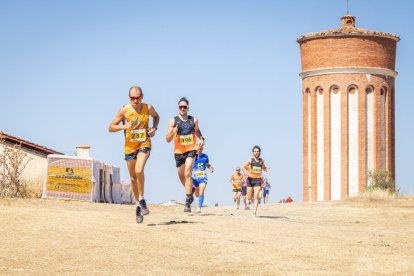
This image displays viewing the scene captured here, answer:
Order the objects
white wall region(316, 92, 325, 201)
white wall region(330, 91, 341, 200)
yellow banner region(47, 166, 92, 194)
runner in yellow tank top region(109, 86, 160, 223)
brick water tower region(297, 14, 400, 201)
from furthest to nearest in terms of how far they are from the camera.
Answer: white wall region(316, 92, 325, 201) < white wall region(330, 91, 341, 200) < brick water tower region(297, 14, 400, 201) < yellow banner region(47, 166, 92, 194) < runner in yellow tank top region(109, 86, 160, 223)

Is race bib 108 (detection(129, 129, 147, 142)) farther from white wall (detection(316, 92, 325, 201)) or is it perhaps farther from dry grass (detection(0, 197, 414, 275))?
white wall (detection(316, 92, 325, 201))

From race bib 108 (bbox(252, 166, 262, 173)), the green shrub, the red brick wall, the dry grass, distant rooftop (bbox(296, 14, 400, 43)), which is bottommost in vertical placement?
the dry grass

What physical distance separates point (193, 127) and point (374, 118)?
44.7 m

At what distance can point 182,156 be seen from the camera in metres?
20.9

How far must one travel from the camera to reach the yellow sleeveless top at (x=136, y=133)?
696 inches

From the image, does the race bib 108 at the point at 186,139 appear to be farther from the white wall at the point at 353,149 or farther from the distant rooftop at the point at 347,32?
the white wall at the point at 353,149

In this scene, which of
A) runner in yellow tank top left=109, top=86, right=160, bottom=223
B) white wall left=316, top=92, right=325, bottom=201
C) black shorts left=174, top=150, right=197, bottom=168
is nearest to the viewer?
runner in yellow tank top left=109, top=86, right=160, bottom=223

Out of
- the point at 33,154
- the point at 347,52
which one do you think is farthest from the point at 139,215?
the point at 347,52

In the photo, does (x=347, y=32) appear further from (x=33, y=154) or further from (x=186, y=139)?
(x=186, y=139)

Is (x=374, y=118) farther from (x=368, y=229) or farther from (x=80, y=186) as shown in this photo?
(x=368, y=229)

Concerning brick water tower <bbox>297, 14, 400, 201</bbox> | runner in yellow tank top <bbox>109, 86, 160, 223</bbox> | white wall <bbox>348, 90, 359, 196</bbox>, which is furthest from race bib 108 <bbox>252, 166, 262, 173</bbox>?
white wall <bbox>348, 90, 359, 196</bbox>

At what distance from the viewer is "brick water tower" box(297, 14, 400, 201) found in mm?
62406

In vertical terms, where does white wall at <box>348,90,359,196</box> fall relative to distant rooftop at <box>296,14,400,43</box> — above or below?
below

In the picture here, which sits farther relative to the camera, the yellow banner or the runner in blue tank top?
the yellow banner
